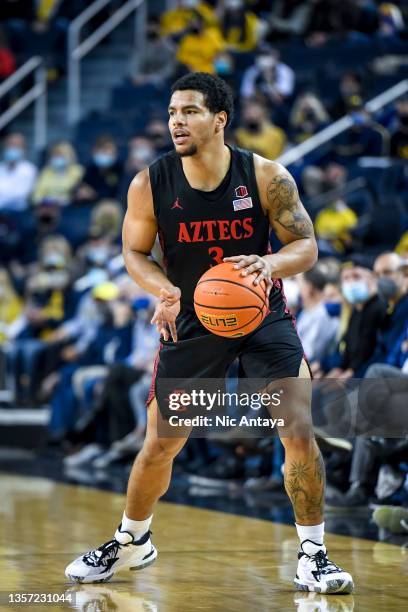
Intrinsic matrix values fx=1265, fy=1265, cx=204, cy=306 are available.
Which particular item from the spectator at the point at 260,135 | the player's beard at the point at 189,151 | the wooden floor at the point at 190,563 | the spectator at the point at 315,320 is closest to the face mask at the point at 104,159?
the spectator at the point at 260,135

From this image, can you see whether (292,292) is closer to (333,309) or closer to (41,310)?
(333,309)

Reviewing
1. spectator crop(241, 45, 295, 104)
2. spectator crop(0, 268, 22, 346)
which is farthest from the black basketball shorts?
spectator crop(241, 45, 295, 104)

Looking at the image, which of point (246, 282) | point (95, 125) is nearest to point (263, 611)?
point (246, 282)

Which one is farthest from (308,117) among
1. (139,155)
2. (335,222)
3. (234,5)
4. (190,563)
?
(190,563)

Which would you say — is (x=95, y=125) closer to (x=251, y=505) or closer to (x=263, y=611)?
(x=251, y=505)

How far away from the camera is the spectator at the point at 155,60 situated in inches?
631

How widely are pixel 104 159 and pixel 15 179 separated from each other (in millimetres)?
1467

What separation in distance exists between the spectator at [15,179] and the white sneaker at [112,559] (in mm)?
10552

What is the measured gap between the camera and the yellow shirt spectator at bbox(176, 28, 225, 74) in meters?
15.4

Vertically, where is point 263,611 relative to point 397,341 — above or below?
below

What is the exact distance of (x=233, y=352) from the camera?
499 cm

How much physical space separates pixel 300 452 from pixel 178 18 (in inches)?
496

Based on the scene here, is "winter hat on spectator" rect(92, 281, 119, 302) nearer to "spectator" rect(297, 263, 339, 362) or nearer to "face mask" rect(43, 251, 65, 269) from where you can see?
"face mask" rect(43, 251, 65, 269)

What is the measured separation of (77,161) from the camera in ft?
51.1
